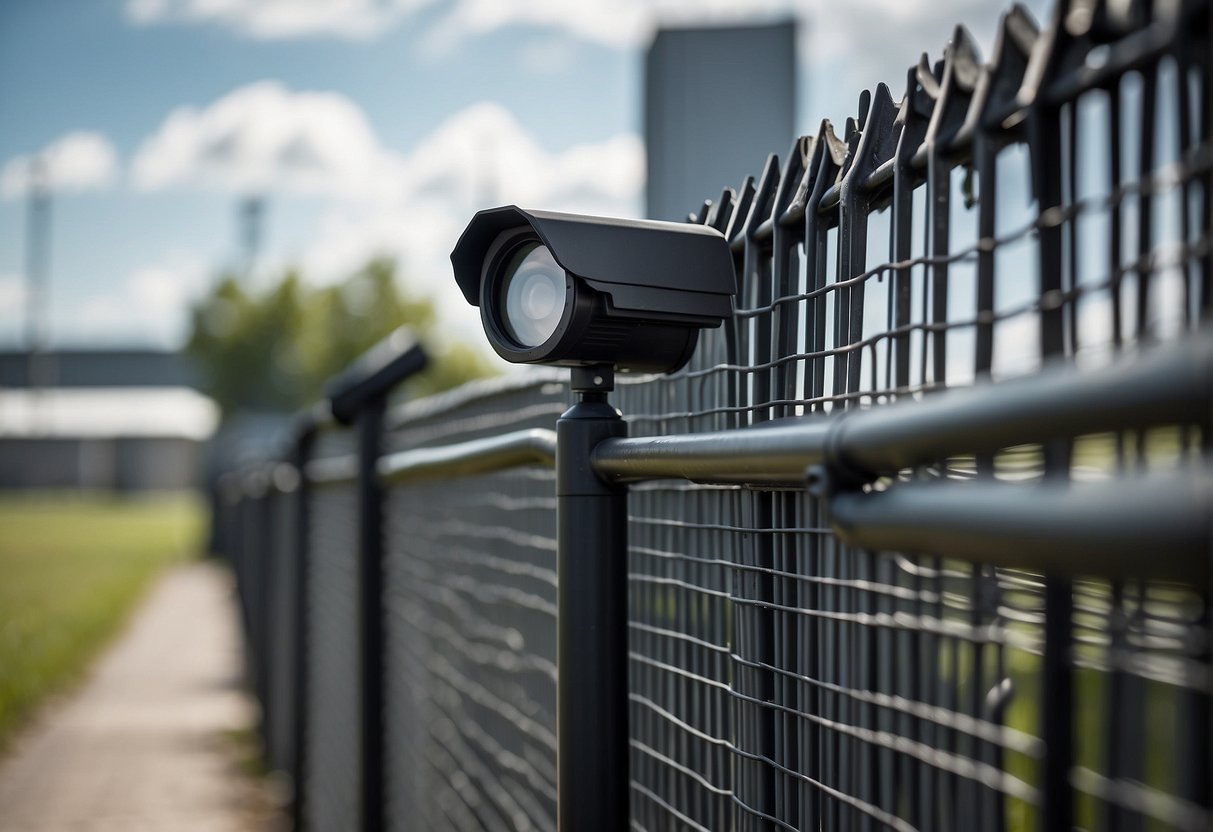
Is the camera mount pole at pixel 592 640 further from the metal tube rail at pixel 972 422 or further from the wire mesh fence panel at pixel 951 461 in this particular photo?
the metal tube rail at pixel 972 422

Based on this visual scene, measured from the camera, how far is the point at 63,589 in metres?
15.1

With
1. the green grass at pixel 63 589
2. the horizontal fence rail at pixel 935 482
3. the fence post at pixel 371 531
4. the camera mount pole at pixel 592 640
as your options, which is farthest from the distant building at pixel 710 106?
Answer: the green grass at pixel 63 589

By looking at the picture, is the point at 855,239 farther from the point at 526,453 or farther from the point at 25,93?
the point at 25,93

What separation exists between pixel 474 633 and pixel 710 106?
185 cm

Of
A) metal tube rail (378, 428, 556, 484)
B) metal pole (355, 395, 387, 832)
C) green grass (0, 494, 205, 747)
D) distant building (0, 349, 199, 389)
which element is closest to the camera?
metal tube rail (378, 428, 556, 484)

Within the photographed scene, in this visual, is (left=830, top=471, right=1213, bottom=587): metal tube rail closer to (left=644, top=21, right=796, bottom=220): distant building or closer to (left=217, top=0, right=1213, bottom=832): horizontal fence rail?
(left=217, top=0, right=1213, bottom=832): horizontal fence rail

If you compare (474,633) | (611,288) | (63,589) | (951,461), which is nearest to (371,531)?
(474,633)

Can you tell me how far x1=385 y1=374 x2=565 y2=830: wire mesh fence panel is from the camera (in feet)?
6.92

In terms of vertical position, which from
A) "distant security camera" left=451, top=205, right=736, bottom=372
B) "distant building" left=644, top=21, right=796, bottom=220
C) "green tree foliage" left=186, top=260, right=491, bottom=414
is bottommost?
"distant security camera" left=451, top=205, right=736, bottom=372

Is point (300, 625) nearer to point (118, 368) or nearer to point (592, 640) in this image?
point (592, 640)

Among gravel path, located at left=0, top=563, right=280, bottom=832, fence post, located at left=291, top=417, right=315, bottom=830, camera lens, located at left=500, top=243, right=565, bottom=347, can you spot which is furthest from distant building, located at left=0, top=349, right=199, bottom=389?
camera lens, located at left=500, top=243, right=565, bottom=347

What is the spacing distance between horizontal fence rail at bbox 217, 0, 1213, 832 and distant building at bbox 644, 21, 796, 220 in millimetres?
1640

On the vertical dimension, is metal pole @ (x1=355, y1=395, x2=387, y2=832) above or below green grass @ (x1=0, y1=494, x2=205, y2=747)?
above

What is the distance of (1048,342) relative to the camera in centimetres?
88
